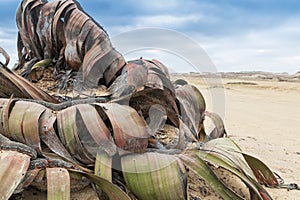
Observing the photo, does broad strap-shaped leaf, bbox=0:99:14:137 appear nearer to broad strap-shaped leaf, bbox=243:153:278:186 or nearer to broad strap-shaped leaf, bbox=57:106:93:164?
broad strap-shaped leaf, bbox=57:106:93:164

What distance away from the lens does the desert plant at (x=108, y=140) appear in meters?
0.69

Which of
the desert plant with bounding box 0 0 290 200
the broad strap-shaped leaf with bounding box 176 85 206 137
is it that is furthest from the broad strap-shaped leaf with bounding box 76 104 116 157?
the broad strap-shaped leaf with bounding box 176 85 206 137

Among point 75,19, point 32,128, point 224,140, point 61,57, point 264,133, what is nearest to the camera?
point 32,128

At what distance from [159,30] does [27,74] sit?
709 mm

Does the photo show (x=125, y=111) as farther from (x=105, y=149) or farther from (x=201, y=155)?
(x=201, y=155)

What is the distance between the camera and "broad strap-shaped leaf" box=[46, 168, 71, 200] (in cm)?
62

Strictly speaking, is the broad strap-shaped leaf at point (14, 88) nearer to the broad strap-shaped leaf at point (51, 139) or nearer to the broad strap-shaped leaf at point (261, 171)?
the broad strap-shaped leaf at point (51, 139)

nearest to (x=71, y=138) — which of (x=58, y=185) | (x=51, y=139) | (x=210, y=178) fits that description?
(x=51, y=139)

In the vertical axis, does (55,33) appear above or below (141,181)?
above

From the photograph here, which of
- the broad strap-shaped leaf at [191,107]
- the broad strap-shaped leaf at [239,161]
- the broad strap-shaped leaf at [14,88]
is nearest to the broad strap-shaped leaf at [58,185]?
the broad strap-shaped leaf at [14,88]

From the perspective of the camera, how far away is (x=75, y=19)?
1182mm

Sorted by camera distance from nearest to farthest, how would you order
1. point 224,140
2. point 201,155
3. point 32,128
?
point 32,128, point 201,155, point 224,140

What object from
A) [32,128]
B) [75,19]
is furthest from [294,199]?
[75,19]

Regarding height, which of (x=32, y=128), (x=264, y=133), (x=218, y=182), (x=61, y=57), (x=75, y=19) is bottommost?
(x=264, y=133)
